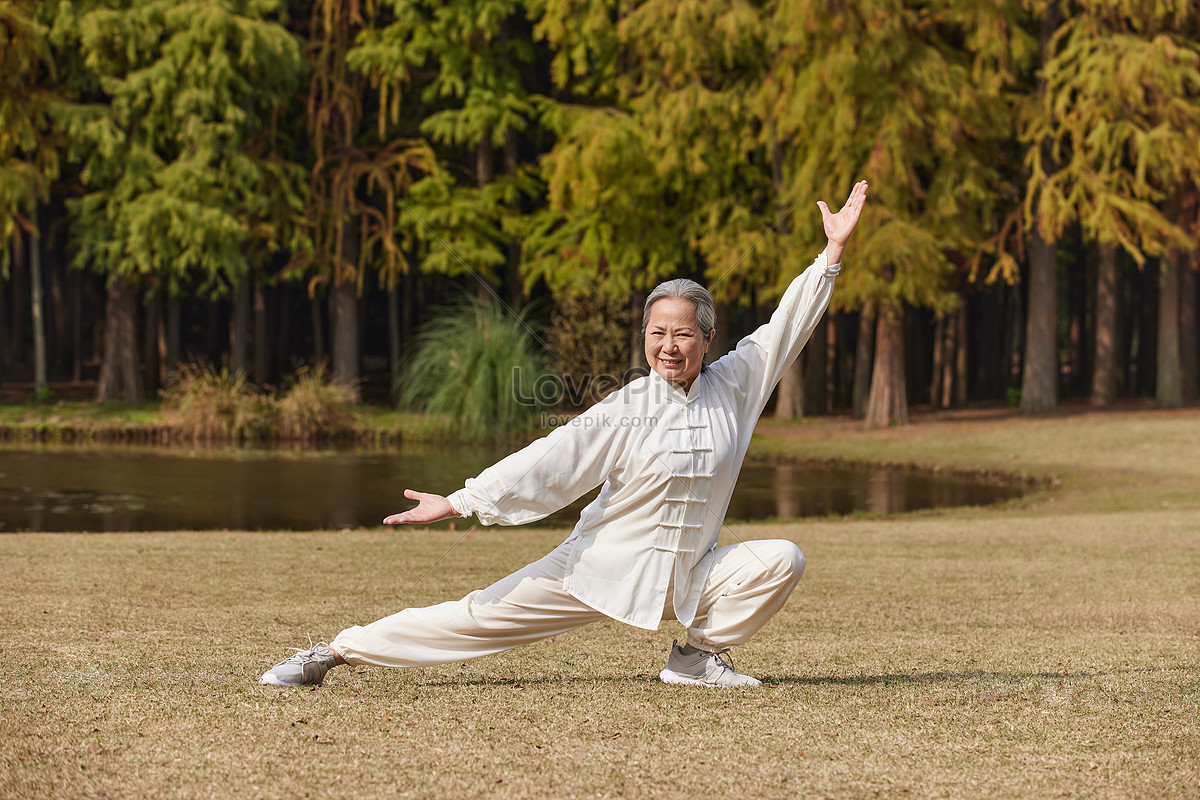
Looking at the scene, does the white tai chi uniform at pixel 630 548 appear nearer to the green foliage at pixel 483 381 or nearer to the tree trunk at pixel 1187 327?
the green foliage at pixel 483 381

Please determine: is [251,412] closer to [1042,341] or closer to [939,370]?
[1042,341]

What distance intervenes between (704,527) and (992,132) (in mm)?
21036

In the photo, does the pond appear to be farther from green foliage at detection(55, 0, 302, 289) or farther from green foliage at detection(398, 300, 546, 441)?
green foliage at detection(55, 0, 302, 289)

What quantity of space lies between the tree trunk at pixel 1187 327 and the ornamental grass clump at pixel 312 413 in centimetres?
1900

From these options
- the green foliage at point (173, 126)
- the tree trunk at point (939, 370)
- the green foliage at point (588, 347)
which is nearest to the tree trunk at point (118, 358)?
the green foliage at point (173, 126)

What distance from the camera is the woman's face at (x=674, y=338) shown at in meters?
4.48

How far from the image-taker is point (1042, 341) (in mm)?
25391

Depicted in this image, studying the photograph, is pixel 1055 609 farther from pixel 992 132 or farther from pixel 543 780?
pixel 992 132

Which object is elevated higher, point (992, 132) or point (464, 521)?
point (992, 132)

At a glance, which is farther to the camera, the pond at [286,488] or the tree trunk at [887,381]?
the tree trunk at [887,381]

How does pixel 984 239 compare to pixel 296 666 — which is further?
pixel 984 239

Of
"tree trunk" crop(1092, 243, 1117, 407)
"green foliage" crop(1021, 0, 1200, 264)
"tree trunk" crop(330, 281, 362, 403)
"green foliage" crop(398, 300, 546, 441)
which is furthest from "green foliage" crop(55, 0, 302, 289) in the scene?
"tree trunk" crop(1092, 243, 1117, 407)

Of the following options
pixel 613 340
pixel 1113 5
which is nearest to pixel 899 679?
pixel 613 340

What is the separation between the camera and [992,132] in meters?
23.4
